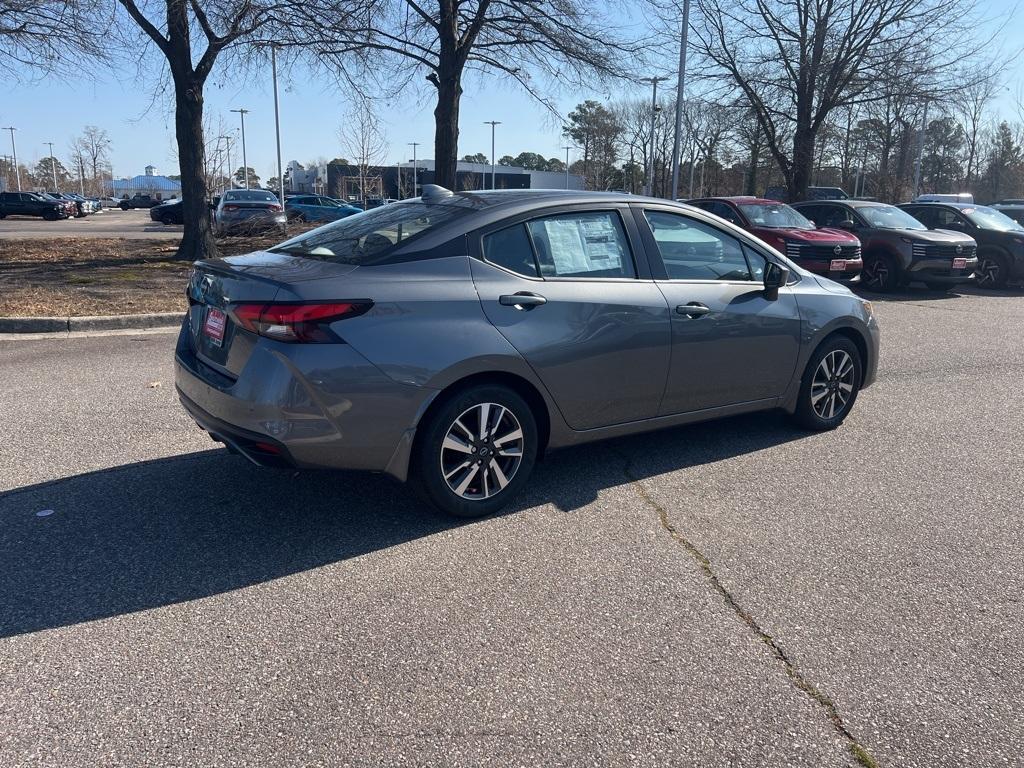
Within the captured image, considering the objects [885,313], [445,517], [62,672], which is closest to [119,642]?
[62,672]

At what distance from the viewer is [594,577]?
11.8ft

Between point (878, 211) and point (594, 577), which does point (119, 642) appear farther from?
point (878, 211)

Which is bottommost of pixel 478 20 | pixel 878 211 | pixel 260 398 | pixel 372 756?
pixel 372 756

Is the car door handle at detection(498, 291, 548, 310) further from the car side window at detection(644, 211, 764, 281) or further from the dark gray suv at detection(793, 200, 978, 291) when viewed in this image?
the dark gray suv at detection(793, 200, 978, 291)

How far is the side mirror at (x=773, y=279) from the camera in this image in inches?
199

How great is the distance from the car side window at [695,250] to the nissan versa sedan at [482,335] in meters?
0.01

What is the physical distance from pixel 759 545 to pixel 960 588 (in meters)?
0.87

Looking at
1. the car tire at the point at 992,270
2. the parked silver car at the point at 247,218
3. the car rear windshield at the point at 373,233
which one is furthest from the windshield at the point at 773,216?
the parked silver car at the point at 247,218

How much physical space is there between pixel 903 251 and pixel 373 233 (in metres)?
12.9

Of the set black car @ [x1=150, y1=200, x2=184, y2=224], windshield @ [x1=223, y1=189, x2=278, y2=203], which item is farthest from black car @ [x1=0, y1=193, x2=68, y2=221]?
windshield @ [x1=223, y1=189, x2=278, y2=203]

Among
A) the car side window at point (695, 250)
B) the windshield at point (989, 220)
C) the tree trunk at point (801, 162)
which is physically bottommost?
the car side window at point (695, 250)

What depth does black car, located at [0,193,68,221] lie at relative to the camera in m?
44.7

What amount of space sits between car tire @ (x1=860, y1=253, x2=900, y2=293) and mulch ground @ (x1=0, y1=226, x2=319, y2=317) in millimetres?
11948

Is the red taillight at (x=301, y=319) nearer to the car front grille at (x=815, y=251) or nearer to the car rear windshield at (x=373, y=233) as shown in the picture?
A: the car rear windshield at (x=373, y=233)
